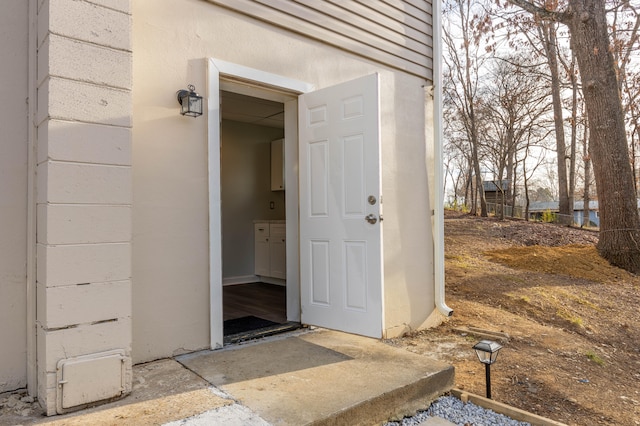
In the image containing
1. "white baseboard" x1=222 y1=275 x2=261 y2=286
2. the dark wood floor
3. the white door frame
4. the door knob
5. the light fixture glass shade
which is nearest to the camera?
the light fixture glass shade

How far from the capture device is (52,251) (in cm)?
193

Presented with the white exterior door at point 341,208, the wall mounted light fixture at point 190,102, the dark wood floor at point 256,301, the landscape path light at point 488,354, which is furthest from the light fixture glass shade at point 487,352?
the wall mounted light fixture at point 190,102

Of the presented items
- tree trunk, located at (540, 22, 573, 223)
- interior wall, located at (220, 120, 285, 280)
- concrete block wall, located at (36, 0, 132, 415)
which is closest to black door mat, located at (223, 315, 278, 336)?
concrete block wall, located at (36, 0, 132, 415)

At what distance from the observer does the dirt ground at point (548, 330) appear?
2740mm

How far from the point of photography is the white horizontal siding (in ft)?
10.7

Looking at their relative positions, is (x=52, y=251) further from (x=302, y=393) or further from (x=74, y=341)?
(x=302, y=393)

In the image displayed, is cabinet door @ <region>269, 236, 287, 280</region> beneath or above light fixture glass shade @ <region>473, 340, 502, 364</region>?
above

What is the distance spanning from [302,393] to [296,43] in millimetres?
2693

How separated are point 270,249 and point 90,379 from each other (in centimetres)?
408

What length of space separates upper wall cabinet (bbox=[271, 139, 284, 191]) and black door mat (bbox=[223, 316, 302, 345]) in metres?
2.97

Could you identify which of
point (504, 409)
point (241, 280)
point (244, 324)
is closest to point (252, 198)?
point (241, 280)

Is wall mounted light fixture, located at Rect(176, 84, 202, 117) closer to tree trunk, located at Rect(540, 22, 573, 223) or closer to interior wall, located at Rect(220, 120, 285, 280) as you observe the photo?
interior wall, located at Rect(220, 120, 285, 280)

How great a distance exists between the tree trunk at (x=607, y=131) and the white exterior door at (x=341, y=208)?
5.12 m

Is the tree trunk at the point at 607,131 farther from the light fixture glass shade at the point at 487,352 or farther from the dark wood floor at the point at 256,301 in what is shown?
the dark wood floor at the point at 256,301
